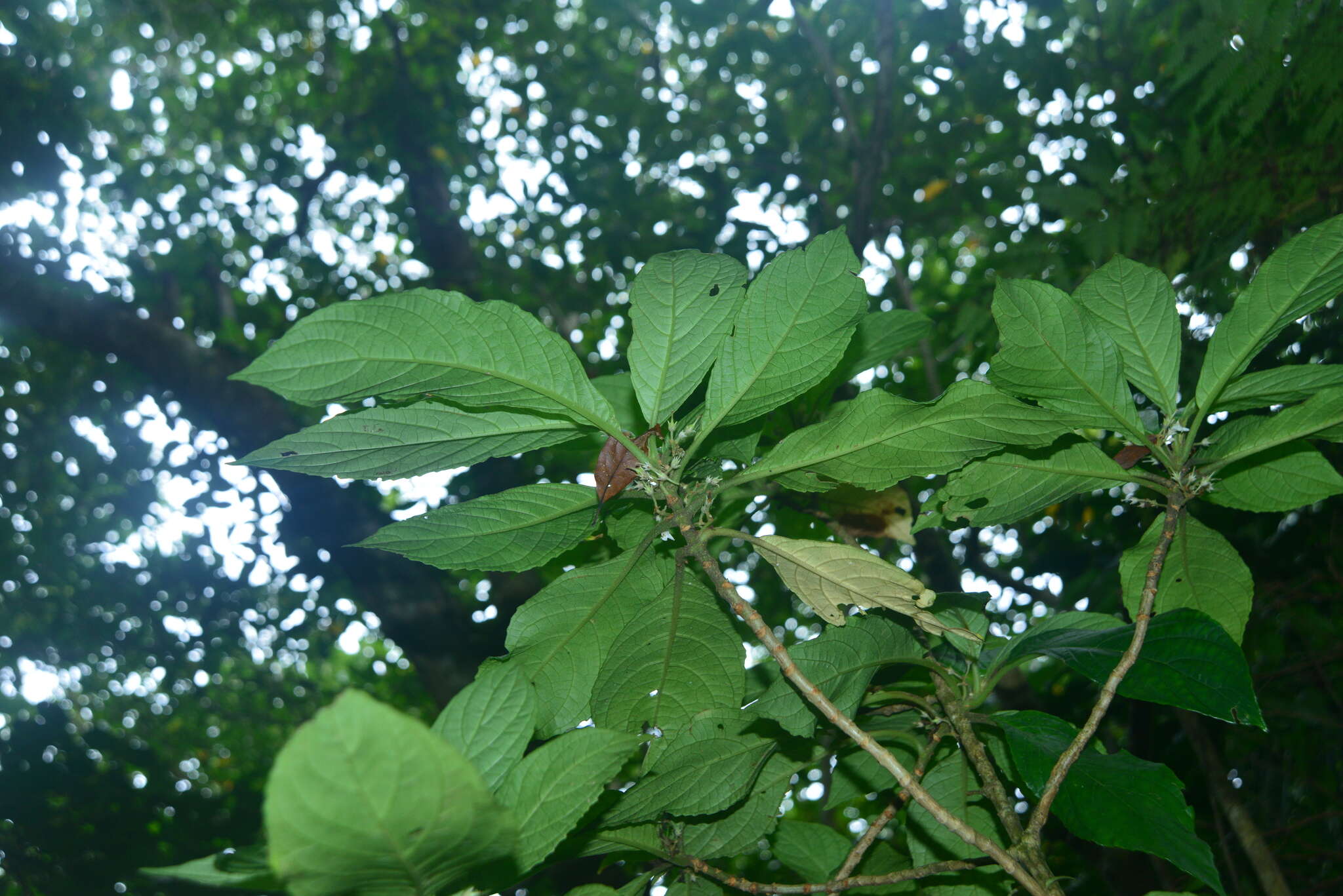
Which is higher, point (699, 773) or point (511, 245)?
point (511, 245)

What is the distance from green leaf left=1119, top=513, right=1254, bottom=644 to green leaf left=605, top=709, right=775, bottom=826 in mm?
617

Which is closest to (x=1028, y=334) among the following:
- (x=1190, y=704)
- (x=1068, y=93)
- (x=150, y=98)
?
(x=1190, y=704)

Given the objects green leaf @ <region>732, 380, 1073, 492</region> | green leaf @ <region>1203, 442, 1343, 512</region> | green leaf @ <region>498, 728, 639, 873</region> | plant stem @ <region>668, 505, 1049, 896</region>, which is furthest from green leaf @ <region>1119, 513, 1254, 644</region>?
green leaf @ <region>498, 728, 639, 873</region>

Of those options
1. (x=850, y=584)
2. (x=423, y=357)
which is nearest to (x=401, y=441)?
(x=423, y=357)

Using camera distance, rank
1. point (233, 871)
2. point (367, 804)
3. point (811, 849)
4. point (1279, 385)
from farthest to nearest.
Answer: point (811, 849) → point (1279, 385) → point (233, 871) → point (367, 804)

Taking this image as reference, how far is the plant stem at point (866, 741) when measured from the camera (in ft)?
2.75

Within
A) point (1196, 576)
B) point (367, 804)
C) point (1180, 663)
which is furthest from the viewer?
point (1196, 576)

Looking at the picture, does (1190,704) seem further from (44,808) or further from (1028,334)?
(44,808)

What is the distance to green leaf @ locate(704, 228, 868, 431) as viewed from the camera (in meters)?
1.07

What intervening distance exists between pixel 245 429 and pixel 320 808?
397 cm

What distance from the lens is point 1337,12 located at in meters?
2.38

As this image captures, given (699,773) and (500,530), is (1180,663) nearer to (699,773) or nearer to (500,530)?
(699,773)

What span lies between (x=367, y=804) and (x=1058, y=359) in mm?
938

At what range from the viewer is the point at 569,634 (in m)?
1.22
